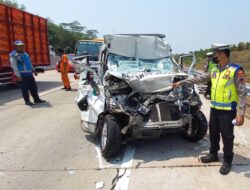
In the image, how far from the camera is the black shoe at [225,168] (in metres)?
4.31

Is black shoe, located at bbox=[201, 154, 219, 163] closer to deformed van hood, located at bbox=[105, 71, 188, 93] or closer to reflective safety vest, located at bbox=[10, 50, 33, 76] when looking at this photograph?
deformed van hood, located at bbox=[105, 71, 188, 93]

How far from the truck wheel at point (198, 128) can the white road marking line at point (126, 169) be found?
106cm

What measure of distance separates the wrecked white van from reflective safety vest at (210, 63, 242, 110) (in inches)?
38.1

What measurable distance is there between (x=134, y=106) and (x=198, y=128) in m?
1.19

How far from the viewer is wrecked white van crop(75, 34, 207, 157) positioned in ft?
16.4

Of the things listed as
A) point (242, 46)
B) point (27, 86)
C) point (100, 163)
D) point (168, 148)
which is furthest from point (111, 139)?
point (242, 46)

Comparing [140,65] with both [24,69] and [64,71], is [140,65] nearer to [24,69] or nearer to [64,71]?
[24,69]

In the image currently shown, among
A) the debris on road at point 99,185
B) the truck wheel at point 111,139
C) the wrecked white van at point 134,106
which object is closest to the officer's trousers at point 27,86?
the wrecked white van at point 134,106

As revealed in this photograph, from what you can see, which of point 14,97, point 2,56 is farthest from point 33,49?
point 14,97

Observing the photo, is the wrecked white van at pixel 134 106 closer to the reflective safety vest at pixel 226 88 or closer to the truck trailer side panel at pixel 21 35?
the reflective safety vest at pixel 226 88

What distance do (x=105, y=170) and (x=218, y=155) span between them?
1.80 m

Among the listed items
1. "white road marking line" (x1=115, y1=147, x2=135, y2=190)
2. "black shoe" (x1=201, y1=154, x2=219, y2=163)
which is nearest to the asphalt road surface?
"white road marking line" (x1=115, y1=147, x2=135, y2=190)

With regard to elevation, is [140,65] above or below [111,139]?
above

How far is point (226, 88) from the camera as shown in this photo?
4.29m
